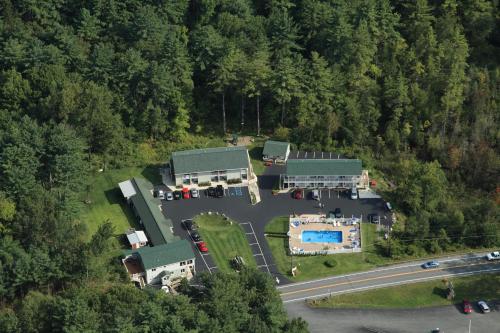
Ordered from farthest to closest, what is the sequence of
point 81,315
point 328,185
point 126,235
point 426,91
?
point 426,91 → point 328,185 → point 126,235 → point 81,315

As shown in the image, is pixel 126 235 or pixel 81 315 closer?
pixel 81 315

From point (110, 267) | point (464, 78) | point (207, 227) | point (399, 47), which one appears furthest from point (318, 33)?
point (110, 267)

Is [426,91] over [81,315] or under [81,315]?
over

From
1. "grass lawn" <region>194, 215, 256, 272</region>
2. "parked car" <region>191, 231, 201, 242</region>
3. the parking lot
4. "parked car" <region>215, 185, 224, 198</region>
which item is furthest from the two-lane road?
"parked car" <region>215, 185, 224, 198</region>

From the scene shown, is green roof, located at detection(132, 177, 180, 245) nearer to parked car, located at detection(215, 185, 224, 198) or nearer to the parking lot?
the parking lot

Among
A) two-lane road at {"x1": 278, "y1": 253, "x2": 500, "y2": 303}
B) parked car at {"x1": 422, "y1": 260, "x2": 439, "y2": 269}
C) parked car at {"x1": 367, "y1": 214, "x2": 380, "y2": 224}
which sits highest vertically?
parked car at {"x1": 367, "y1": 214, "x2": 380, "y2": 224}

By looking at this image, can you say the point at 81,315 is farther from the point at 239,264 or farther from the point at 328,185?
the point at 328,185
